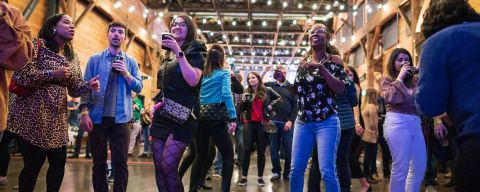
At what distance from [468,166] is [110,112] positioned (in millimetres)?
2644

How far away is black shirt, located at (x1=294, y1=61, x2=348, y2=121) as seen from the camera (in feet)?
9.86

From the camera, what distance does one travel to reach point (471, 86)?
158 centimetres

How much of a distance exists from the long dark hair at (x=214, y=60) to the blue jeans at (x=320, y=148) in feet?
4.53

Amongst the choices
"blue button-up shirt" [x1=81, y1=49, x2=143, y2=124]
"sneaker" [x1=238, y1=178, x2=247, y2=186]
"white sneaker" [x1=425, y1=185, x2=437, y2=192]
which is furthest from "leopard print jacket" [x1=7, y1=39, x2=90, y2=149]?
"white sneaker" [x1=425, y1=185, x2=437, y2=192]

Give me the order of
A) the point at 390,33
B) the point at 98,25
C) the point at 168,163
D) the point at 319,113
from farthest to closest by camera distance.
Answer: the point at 390,33 → the point at 98,25 → the point at 319,113 → the point at 168,163

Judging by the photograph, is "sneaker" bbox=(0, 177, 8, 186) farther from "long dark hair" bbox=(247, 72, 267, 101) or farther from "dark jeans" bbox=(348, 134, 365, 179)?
"dark jeans" bbox=(348, 134, 365, 179)

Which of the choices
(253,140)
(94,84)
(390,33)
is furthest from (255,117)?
(390,33)

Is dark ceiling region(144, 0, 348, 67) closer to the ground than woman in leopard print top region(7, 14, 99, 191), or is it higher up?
higher up

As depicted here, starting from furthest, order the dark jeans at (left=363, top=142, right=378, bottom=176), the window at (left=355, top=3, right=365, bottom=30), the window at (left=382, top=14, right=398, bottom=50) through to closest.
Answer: the window at (left=355, top=3, right=365, bottom=30) → the window at (left=382, top=14, right=398, bottom=50) → the dark jeans at (left=363, top=142, right=378, bottom=176)

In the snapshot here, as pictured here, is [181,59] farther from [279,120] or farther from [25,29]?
[279,120]

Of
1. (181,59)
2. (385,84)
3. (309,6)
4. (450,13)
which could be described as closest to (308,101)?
(385,84)

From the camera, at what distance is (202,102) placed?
4082mm

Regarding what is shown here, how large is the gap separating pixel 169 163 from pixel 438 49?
169cm

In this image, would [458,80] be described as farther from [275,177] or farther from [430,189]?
[275,177]
